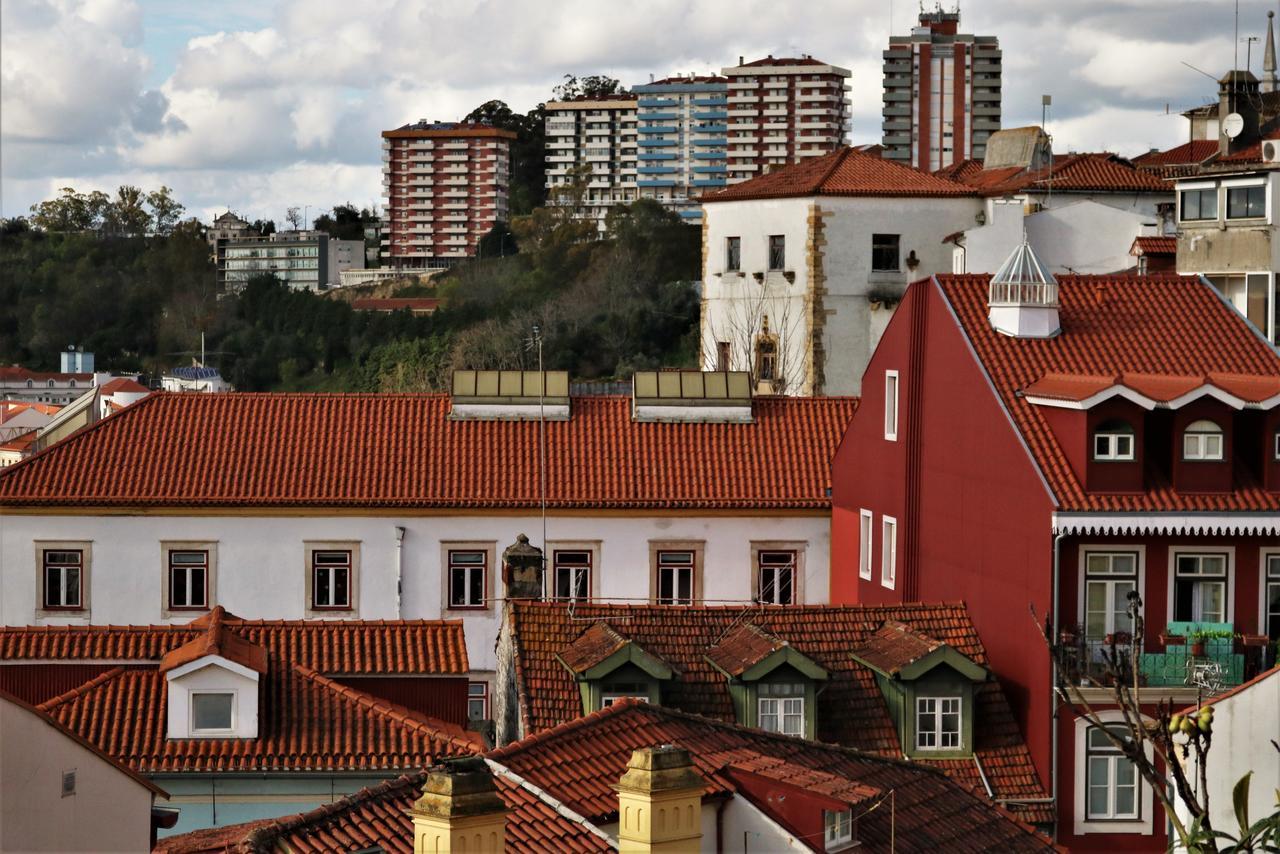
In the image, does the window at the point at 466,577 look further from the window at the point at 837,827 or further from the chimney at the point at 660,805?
the chimney at the point at 660,805

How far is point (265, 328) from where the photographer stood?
104062 mm

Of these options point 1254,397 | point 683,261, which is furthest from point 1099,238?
point 683,261

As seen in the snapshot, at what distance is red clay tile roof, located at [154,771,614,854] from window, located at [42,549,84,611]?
1788cm

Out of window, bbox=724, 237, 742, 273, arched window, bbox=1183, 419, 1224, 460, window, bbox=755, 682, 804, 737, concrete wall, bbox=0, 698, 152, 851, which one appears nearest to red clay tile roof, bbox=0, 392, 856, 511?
arched window, bbox=1183, 419, 1224, 460

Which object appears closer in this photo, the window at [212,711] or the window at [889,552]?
the window at [212,711]

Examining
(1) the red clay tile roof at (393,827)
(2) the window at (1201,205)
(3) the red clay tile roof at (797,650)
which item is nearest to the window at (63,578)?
(3) the red clay tile roof at (797,650)

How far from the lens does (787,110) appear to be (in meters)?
128

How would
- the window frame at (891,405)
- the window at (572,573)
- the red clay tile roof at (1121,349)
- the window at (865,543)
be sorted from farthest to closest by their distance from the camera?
the window at (572,573) < the window at (865,543) < the window frame at (891,405) < the red clay tile roof at (1121,349)

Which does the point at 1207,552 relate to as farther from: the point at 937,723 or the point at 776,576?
the point at 776,576

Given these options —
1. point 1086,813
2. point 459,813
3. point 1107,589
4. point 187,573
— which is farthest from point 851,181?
point 459,813

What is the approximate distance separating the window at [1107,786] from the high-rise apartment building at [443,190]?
114399mm

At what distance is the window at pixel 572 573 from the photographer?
3172cm

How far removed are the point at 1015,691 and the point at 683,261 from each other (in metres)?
68.1

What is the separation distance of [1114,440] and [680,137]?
388ft
